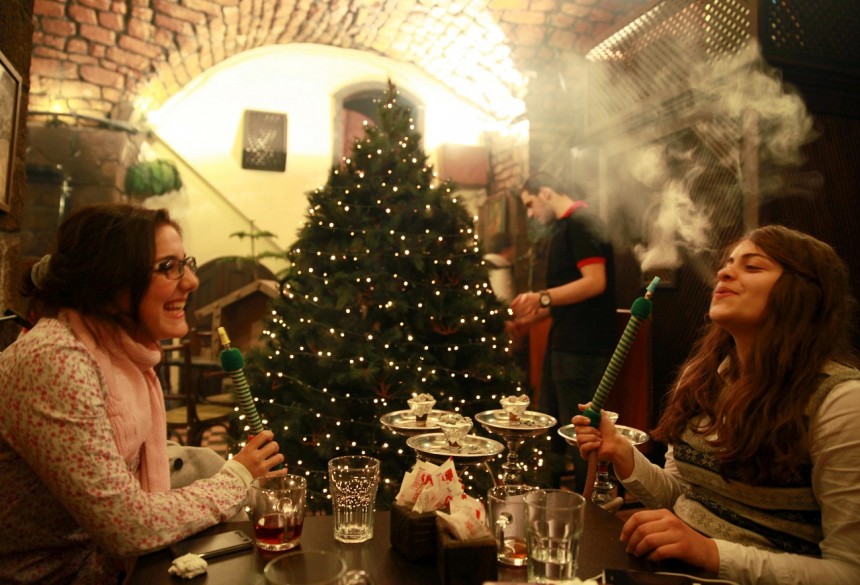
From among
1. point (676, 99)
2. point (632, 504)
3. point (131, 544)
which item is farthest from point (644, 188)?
point (131, 544)

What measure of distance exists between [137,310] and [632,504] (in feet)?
10.4

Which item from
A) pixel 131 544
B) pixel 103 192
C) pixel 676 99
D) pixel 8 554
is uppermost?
Result: pixel 676 99

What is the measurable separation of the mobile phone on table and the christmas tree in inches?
63.3

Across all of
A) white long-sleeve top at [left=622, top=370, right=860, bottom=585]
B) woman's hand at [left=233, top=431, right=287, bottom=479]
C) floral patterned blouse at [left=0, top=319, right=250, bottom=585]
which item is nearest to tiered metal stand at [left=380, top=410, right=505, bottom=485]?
woman's hand at [left=233, top=431, right=287, bottom=479]

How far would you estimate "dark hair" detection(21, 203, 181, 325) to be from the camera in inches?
57.7

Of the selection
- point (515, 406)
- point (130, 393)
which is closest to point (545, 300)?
point (515, 406)

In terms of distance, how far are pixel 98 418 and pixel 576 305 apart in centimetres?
259

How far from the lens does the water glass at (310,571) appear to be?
0.91 metres

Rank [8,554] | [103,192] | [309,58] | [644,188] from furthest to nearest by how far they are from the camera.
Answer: [309,58] → [103,192] → [644,188] → [8,554]

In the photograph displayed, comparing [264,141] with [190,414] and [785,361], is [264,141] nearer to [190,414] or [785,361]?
[190,414]

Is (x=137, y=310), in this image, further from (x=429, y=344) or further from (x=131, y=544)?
(x=429, y=344)

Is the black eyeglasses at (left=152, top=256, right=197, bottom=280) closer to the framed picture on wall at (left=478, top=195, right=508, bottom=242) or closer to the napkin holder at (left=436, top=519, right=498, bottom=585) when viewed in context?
the napkin holder at (left=436, top=519, right=498, bottom=585)

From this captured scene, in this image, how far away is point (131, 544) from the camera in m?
1.23

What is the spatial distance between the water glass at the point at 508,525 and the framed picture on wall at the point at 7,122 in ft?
7.43
